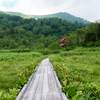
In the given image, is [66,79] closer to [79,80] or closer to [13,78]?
[79,80]

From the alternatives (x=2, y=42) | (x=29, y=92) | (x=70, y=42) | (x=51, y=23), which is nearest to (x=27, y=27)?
(x=51, y=23)

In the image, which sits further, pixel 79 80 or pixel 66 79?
pixel 79 80

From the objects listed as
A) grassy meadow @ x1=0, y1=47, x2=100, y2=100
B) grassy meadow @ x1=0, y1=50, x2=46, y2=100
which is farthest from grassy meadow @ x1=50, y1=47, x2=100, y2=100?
grassy meadow @ x1=0, y1=50, x2=46, y2=100

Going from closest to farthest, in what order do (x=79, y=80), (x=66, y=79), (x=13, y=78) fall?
(x=66, y=79) → (x=79, y=80) → (x=13, y=78)

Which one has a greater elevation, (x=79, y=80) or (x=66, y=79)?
(x=66, y=79)

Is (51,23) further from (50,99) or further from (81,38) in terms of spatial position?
(50,99)

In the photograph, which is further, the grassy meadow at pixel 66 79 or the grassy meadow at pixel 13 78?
the grassy meadow at pixel 66 79

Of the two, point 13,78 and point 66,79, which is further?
point 13,78

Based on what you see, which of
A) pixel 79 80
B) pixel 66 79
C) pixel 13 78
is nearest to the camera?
pixel 66 79

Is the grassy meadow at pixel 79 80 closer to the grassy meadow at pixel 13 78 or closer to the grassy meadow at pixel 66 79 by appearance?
the grassy meadow at pixel 66 79

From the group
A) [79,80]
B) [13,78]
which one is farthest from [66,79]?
[13,78]

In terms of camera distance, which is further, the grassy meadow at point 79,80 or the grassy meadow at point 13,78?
the grassy meadow at point 79,80

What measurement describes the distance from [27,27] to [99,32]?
110 m

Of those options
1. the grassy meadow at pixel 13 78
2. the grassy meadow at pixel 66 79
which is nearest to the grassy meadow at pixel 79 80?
the grassy meadow at pixel 66 79
